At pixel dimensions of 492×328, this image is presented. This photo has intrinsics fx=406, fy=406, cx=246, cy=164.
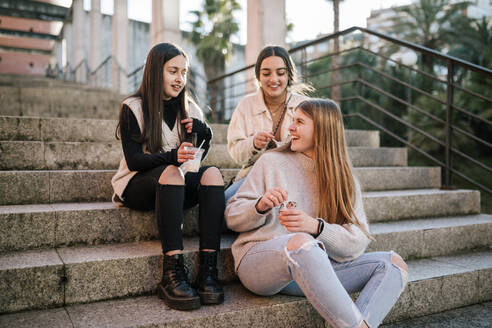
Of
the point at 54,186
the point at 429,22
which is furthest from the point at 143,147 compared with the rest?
the point at 429,22

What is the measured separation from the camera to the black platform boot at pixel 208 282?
198 centimetres

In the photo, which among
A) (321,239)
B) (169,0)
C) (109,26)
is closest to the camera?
(321,239)

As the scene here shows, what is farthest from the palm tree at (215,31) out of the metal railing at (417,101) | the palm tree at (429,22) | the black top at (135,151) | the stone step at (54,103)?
the black top at (135,151)

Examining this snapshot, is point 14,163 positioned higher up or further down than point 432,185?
higher up

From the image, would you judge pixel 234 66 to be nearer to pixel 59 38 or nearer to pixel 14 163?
pixel 59 38

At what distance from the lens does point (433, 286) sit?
2.44 metres

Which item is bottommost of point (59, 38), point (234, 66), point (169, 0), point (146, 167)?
point (146, 167)

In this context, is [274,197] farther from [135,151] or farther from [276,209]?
[135,151]

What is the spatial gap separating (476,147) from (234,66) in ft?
50.7

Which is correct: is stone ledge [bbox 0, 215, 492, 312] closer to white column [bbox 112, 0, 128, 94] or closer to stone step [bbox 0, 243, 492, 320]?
stone step [bbox 0, 243, 492, 320]

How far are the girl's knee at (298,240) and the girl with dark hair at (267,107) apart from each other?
857mm

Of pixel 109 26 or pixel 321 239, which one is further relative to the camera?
pixel 109 26

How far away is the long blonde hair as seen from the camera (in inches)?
80.5

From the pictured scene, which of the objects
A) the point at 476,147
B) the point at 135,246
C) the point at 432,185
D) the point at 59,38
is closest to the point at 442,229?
the point at 432,185
